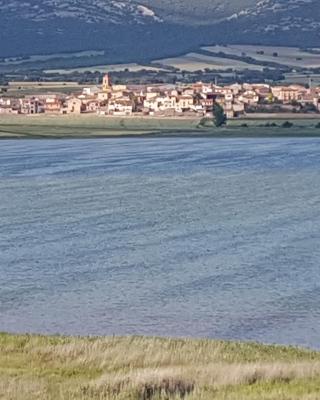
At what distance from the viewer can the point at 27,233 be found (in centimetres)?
2634

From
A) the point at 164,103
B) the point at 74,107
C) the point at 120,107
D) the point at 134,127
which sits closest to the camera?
the point at 134,127

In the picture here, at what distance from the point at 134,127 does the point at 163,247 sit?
41.7 m

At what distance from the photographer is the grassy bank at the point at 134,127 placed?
61344mm

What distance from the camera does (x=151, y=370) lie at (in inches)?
457

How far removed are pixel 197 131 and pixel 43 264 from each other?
136ft

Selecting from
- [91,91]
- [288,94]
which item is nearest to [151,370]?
[288,94]

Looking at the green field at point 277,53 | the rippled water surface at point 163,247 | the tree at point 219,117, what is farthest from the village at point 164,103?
the green field at point 277,53

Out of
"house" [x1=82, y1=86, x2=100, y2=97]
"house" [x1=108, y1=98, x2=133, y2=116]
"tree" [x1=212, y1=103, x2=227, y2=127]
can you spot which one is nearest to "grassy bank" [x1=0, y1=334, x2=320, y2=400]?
"tree" [x1=212, y1=103, x2=227, y2=127]

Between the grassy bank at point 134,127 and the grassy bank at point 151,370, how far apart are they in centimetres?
4679

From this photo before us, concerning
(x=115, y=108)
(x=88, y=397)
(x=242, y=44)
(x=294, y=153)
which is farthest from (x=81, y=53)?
(x=88, y=397)

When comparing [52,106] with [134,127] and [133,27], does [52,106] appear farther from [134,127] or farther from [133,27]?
[133,27]

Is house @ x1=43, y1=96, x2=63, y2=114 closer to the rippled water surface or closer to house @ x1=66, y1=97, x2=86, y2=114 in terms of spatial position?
house @ x1=66, y1=97, x2=86, y2=114

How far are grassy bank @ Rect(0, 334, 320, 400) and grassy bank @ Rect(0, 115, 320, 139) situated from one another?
4679 centimetres

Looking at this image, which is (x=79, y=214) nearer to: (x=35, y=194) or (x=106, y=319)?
(x=35, y=194)
